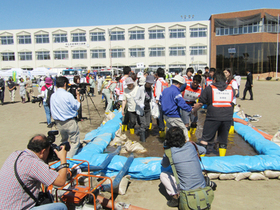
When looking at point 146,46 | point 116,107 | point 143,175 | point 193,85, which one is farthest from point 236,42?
point 143,175

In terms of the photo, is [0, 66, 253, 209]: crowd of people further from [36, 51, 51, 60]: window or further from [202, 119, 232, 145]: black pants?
[36, 51, 51, 60]: window

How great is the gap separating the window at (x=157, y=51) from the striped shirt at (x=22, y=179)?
43.5m

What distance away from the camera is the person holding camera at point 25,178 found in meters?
2.10

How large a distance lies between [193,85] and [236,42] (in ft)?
130

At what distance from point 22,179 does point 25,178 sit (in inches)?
1.0

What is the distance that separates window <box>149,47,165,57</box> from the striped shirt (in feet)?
143

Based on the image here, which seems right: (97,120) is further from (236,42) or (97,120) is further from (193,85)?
(236,42)

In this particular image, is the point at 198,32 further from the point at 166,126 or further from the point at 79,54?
the point at 166,126

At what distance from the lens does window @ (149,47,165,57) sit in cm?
4403

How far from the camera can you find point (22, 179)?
2125 millimetres

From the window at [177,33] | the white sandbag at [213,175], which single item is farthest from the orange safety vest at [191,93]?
the window at [177,33]

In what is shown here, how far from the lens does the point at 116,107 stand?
10.2 metres

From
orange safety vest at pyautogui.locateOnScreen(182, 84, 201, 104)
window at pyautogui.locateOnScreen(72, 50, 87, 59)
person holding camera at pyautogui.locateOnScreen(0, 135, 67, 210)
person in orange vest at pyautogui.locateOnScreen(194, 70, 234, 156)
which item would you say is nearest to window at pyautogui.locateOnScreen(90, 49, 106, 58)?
window at pyautogui.locateOnScreen(72, 50, 87, 59)

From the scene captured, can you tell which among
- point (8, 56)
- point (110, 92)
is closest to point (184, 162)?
point (110, 92)
